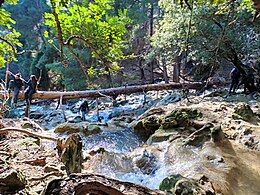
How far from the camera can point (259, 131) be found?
17.6 ft

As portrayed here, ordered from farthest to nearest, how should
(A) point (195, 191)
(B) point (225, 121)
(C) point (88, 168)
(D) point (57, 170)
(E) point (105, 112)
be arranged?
(E) point (105, 112), (B) point (225, 121), (C) point (88, 168), (D) point (57, 170), (A) point (195, 191)

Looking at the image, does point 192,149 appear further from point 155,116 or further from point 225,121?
point 155,116

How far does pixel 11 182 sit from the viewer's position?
2963mm

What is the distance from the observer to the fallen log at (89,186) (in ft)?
5.13

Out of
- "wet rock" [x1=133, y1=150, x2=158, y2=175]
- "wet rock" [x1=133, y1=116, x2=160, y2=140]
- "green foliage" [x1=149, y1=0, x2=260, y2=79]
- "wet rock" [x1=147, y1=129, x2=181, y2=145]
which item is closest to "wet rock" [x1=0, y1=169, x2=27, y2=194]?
"wet rock" [x1=133, y1=150, x2=158, y2=175]

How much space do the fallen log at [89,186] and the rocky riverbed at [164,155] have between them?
0.68 ft

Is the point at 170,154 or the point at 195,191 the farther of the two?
the point at 170,154

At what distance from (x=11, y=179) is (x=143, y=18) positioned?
52.3ft

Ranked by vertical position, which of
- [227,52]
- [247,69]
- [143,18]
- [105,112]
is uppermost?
[143,18]

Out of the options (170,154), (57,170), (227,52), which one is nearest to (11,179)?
(57,170)

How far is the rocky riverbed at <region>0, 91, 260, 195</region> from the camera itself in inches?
130

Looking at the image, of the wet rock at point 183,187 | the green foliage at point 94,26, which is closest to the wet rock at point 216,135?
the wet rock at point 183,187

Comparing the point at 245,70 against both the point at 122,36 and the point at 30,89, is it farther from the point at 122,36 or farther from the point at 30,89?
the point at 30,89

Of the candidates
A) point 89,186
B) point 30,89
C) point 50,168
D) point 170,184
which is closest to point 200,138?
point 170,184
